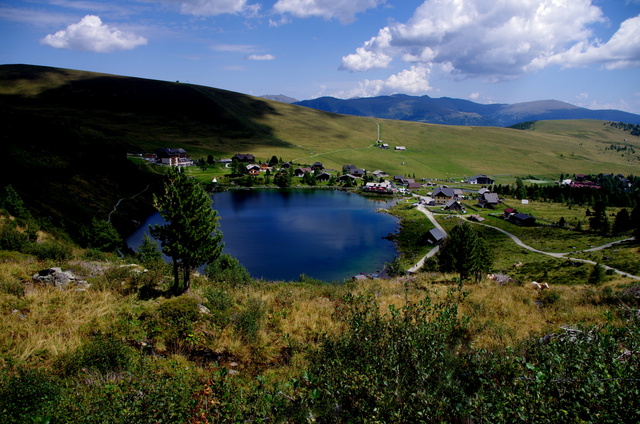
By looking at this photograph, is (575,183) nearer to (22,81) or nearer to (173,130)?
(173,130)

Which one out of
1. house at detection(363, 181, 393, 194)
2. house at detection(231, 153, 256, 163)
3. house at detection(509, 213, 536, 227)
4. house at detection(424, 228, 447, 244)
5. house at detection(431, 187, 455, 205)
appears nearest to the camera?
house at detection(424, 228, 447, 244)

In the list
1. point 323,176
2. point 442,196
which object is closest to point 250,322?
point 442,196

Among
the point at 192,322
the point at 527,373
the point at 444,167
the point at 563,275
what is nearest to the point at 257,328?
the point at 192,322

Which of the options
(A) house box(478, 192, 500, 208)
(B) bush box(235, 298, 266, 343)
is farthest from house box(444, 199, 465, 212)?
(B) bush box(235, 298, 266, 343)

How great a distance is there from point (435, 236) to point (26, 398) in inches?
2528

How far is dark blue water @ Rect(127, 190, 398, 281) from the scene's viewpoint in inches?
2034

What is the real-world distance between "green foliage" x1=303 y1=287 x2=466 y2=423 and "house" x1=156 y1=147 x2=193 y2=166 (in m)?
120

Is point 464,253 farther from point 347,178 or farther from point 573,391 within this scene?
point 347,178

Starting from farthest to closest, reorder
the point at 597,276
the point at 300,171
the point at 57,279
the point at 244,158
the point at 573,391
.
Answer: the point at 244,158 < the point at 300,171 < the point at 597,276 < the point at 57,279 < the point at 573,391

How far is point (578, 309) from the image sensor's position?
13.0m

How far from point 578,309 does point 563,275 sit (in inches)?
1373

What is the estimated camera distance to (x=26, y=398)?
17.7 ft

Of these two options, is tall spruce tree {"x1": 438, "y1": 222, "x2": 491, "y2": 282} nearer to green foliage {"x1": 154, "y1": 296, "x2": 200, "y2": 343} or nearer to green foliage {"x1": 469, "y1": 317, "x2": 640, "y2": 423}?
green foliage {"x1": 154, "y1": 296, "x2": 200, "y2": 343}

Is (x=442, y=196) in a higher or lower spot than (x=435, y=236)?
higher
